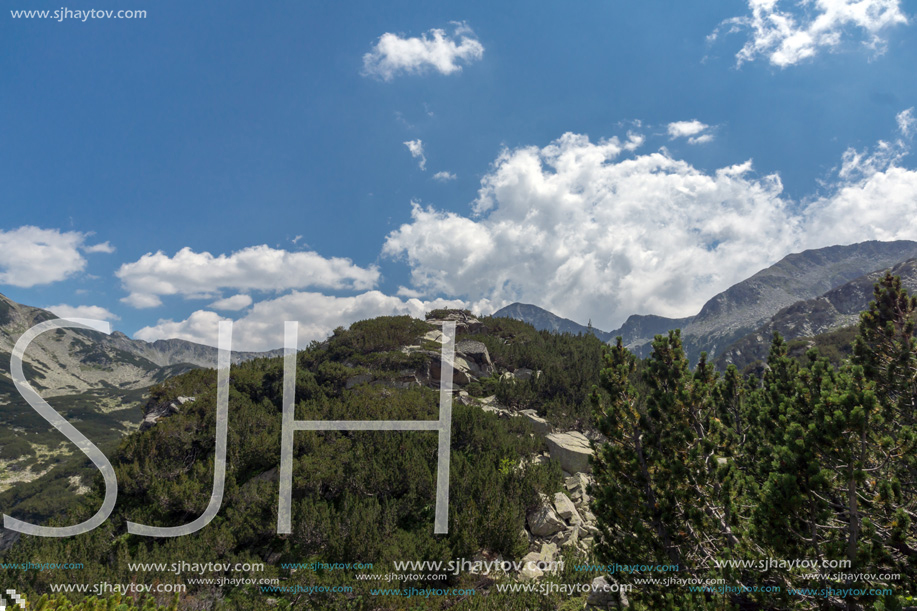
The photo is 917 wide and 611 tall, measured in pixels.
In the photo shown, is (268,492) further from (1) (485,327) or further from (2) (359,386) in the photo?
(1) (485,327)

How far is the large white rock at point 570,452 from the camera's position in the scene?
819 inches

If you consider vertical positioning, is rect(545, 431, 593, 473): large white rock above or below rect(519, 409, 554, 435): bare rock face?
below

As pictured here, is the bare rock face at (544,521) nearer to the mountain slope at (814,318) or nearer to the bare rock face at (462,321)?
the bare rock face at (462,321)

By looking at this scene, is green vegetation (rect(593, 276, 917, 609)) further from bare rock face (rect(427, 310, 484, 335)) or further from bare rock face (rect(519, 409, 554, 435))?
bare rock face (rect(427, 310, 484, 335))

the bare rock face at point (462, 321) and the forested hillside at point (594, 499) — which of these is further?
the bare rock face at point (462, 321)

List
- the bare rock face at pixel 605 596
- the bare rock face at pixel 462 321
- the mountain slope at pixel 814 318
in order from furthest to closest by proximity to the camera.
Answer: the mountain slope at pixel 814 318 < the bare rock face at pixel 462 321 < the bare rock face at pixel 605 596

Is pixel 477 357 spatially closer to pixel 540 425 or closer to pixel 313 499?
pixel 540 425

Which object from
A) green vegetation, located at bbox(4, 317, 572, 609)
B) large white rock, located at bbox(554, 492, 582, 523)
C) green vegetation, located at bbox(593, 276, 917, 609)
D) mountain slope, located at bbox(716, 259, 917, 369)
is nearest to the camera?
green vegetation, located at bbox(593, 276, 917, 609)

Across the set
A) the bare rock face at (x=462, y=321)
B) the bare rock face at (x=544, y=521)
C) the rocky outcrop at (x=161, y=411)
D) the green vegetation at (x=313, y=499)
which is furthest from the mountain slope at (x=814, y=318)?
the rocky outcrop at (x=161, y=411)

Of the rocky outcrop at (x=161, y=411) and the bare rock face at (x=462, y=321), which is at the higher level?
the bare rock face at (x=462, y=321)

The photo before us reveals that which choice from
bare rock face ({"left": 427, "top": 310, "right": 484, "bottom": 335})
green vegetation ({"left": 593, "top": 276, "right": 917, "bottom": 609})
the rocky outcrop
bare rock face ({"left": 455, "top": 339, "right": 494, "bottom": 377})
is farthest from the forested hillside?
bare rock face ({"left": 427, "top": 310, "right": 484, "bottom": 335})

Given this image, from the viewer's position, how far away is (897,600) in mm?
5547

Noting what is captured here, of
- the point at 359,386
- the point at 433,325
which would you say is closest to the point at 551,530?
the point at 359,386

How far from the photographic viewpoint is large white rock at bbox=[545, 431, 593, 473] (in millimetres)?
20797
